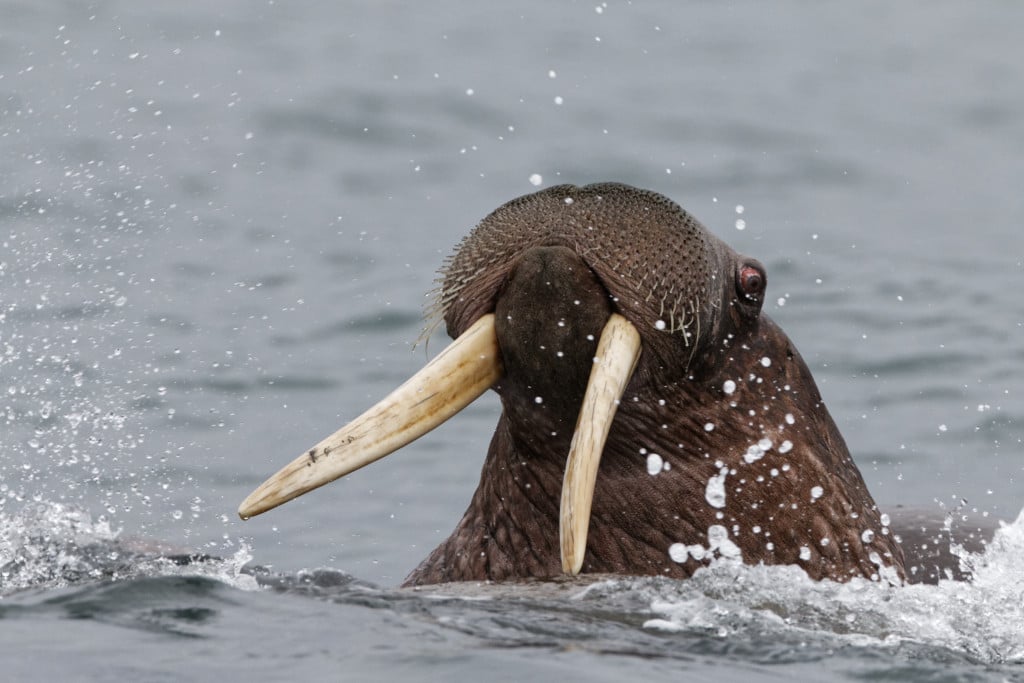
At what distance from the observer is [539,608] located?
15.5 feet

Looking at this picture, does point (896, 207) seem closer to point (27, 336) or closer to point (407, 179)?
point (407, 179)

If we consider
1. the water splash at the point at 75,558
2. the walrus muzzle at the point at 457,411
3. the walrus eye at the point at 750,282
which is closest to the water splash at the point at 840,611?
the walrus muzzle at the point at 457,411

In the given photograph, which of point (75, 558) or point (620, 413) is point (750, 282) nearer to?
point (620, 413)

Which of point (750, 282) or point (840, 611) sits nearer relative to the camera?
point (840, 611)

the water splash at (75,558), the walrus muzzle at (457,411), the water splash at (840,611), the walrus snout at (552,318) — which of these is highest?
the walrus snout at (552,318)

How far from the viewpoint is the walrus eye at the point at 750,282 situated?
5562 mm

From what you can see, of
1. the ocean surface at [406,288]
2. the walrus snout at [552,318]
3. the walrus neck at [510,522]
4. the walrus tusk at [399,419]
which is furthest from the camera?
the walrus neck at [510,522]

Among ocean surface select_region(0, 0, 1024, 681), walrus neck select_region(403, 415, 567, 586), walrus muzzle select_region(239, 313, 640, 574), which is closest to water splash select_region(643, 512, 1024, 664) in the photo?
ocean surface select_region(0, 0, 1024, 681)

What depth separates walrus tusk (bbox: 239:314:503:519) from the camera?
480 cm

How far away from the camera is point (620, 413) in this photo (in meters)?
5.39

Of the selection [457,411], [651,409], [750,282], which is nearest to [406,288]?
[750,282]

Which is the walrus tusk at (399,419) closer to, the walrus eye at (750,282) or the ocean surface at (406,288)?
the ocean surface at (406,288)

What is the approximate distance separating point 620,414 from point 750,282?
0.62 m

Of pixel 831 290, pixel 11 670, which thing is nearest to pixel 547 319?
pixel 11 670
